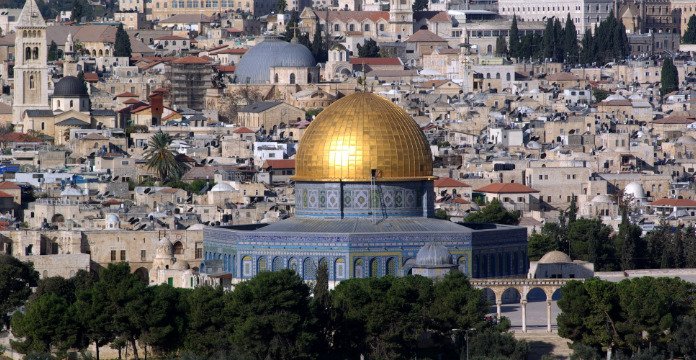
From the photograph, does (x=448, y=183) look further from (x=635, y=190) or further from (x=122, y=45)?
(x=122, y=45)

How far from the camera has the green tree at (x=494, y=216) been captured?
242ft

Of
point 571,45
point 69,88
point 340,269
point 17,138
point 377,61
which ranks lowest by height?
point 340,269

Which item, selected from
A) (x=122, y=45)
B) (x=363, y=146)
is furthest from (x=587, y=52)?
(x=363, y=146)

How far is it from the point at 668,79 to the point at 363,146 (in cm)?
6379

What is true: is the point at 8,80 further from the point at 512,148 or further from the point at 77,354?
the point at 77,354

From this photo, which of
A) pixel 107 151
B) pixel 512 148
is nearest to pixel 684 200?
pixel 512 148

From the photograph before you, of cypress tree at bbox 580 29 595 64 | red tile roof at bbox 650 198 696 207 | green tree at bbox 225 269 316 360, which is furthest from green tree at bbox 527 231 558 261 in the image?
cypress tree at bbox 580 29 595 64

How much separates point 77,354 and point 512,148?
139ft

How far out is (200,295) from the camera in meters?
56.5

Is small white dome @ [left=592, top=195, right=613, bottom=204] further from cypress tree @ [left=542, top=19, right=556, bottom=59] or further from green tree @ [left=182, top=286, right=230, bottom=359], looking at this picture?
cypress tree @ [left=542, top=19, right=556, bottom=59]

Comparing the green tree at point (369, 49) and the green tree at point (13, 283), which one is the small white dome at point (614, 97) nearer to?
the green tree at point (369, 49)

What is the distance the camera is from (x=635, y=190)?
89.0 meters

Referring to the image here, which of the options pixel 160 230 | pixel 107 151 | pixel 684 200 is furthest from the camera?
pixel 107 151

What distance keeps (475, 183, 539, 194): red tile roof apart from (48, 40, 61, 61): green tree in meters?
45.9
